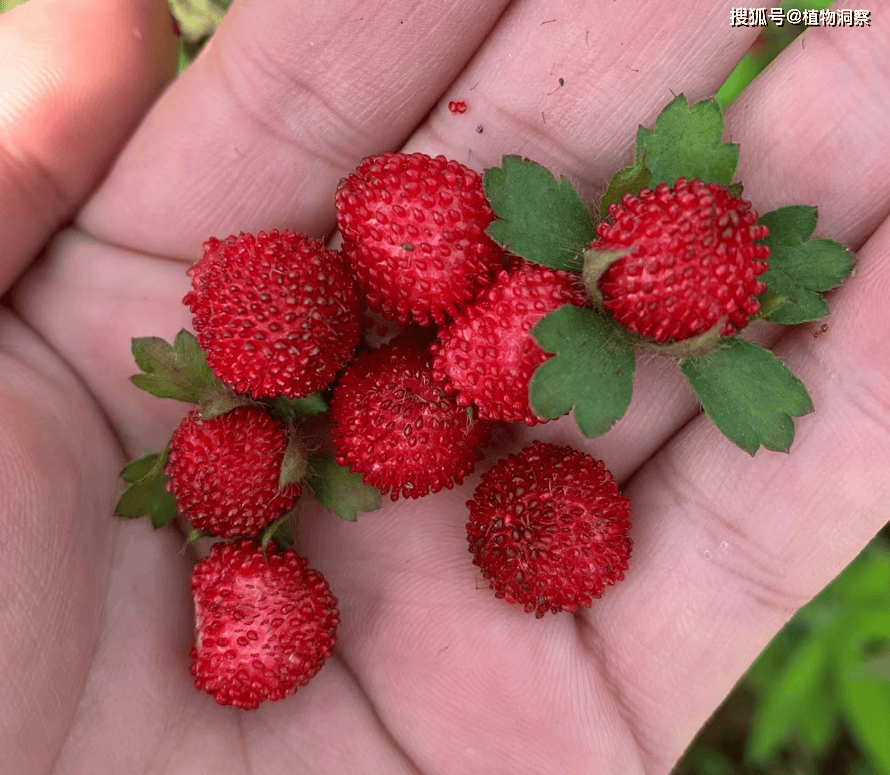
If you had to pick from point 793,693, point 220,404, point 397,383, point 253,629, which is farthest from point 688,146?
point 793,693

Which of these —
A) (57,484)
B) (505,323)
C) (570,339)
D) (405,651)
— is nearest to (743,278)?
(570,339)

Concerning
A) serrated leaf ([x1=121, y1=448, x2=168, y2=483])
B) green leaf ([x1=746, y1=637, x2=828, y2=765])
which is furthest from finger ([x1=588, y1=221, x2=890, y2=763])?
serrated leaf ([x1=121, y1=448, x2=168, y2=483])

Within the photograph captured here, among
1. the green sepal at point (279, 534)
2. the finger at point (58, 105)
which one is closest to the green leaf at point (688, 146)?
the green sepal at point (279, 534)

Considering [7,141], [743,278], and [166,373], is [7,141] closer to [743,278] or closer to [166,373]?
[166,373]

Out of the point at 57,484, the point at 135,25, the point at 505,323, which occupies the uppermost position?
the point at 505,323

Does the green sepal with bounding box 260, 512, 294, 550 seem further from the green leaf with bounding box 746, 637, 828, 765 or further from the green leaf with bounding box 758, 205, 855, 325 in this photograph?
the green leaf with bounding box 746, 637, 828, 765

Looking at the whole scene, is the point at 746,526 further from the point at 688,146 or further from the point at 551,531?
the point at 688,146
